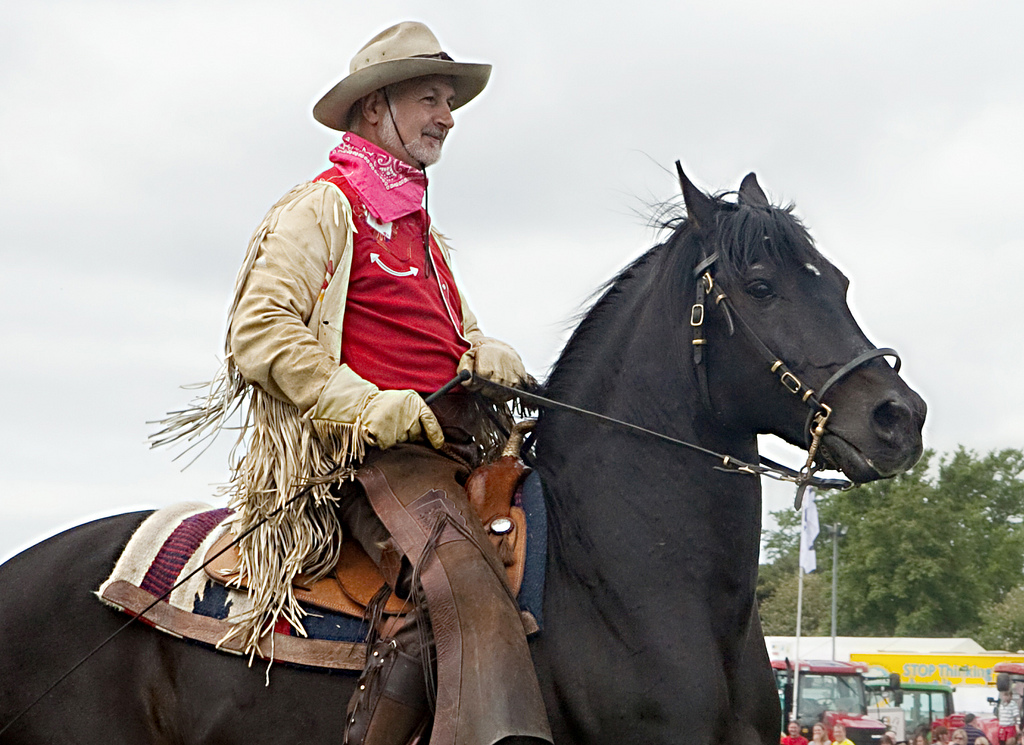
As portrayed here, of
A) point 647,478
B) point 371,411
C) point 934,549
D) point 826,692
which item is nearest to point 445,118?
point 371,411

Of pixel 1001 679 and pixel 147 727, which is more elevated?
pixel 1001 679

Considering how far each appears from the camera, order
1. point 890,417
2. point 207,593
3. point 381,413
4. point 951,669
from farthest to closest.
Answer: point 951,669
point 207,593
point 381,413
point 890,417

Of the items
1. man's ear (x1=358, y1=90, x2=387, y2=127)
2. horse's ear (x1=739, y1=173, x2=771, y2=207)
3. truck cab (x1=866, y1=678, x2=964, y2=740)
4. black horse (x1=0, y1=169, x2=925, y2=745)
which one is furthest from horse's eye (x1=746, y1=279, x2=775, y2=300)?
truck cab (x1=866, y1=678, x2=964, y2=740)

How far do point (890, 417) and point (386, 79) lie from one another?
2747mm

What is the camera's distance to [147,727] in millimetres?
5004

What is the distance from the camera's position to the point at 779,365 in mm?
4535

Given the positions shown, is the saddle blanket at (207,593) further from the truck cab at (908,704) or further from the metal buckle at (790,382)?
the truck cab at (908,704)

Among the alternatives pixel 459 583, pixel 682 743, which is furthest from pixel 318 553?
pixel 682 743

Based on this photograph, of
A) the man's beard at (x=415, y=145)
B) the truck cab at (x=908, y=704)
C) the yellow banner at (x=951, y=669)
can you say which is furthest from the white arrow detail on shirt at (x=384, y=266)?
the yellow banner at (x=951, y=669)

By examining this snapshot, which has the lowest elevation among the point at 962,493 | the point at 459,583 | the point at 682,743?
the point at 682,743

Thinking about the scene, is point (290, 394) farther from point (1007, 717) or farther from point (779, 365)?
point (1007, 717)

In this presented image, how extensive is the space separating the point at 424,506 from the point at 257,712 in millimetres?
1105

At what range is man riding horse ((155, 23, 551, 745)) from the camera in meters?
4.36

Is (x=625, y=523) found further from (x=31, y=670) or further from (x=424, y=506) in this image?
(x=31, y=670)
